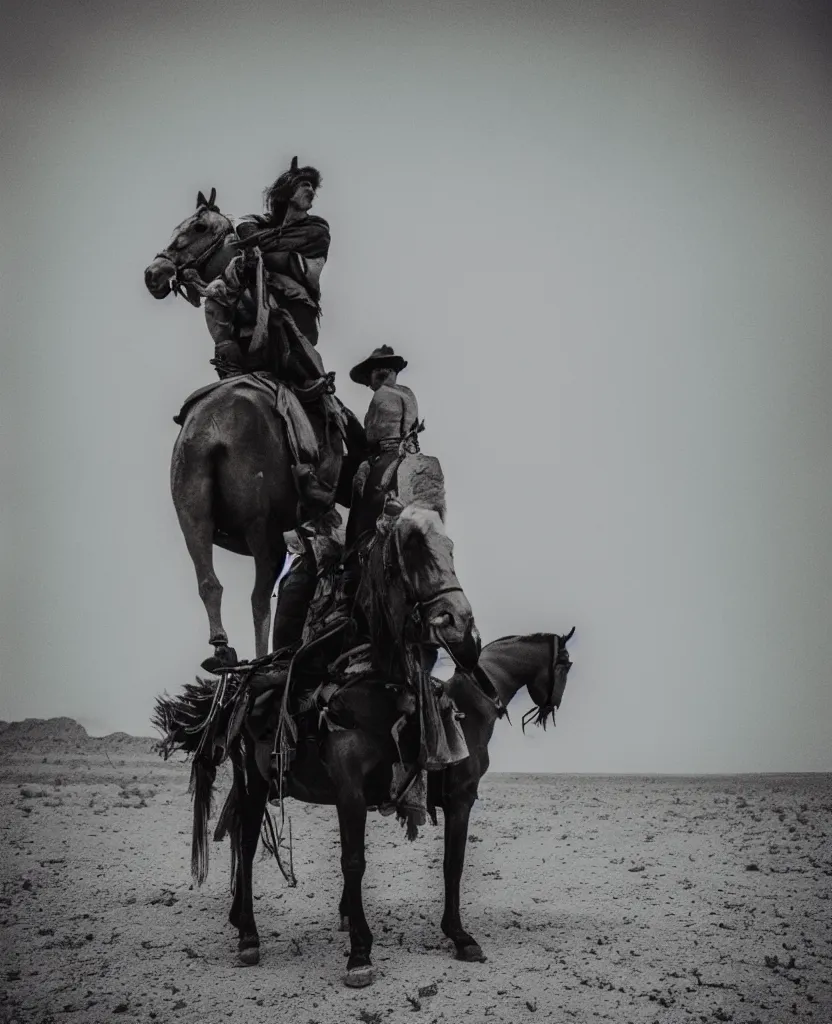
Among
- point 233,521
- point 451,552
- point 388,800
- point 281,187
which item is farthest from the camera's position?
point 281,187

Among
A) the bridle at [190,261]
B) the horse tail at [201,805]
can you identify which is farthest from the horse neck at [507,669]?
the bridle at [190,261]

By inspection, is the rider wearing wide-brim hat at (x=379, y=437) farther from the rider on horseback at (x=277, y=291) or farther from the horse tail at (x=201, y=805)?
the horse tail at (x=201, y=805)

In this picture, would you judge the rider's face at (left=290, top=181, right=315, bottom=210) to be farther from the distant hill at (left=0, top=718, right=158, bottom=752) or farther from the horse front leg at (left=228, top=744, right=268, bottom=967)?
the distant hill at (left=0, top=718, right=158, bottom=752)

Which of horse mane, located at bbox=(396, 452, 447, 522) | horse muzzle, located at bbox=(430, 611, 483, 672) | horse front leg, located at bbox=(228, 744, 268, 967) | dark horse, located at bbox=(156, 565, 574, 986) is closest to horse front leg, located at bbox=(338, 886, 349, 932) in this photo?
dark horse, located at bbox=(156, 565, 574, 986)

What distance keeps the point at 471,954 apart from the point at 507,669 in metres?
2.17

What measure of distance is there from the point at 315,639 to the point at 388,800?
105 centimetres

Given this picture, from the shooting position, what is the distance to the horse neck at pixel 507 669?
792 centimetres

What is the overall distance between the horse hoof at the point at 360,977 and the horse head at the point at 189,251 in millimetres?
4213

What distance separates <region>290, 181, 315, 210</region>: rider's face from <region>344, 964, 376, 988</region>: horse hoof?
491cm

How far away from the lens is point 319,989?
610cm

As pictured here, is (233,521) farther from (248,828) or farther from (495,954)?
(495,954)

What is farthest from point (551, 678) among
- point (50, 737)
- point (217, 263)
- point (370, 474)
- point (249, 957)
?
point (50, 737)

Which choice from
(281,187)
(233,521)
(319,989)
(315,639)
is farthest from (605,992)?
(281,187)

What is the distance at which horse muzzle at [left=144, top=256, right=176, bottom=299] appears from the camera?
695cm
